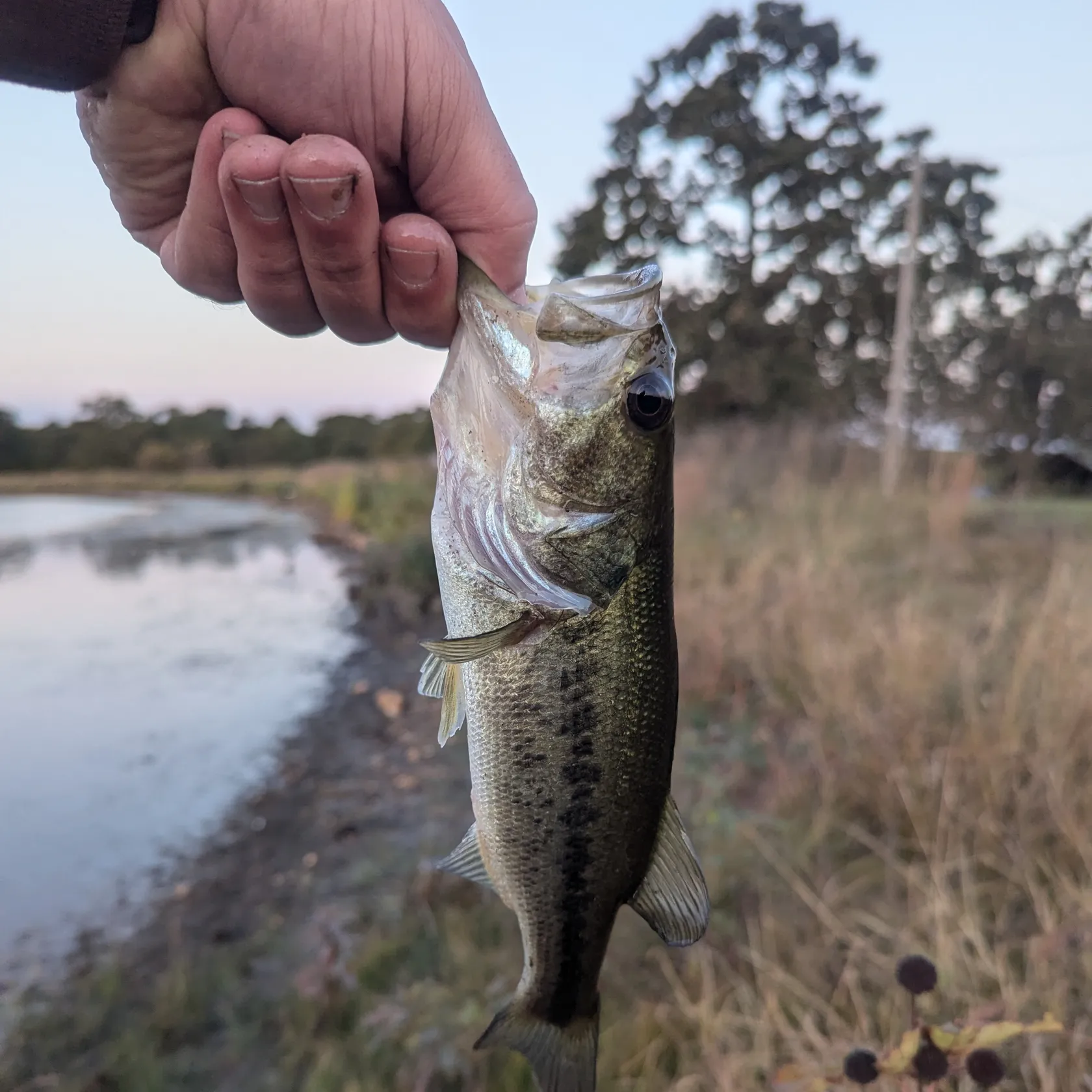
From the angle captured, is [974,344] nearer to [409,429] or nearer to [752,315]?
[752,315]

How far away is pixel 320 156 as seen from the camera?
1.18 m

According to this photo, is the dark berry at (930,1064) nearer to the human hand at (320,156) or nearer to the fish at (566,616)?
the fish at (566,616)

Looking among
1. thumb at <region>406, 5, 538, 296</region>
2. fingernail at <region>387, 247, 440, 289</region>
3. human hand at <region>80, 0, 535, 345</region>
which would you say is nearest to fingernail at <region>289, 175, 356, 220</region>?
human hand at <region>80, 0, 535, 345</region>

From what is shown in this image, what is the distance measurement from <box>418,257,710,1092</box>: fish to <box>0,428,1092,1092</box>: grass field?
1128 mm

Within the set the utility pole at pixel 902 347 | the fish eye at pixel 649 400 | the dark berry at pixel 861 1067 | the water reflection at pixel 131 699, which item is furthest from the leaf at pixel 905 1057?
the utility pole at pixel 902 347

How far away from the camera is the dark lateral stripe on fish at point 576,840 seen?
4.61ft

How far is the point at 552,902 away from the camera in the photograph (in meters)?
1.48

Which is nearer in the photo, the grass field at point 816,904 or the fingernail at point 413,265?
the fingernail at point 413,265

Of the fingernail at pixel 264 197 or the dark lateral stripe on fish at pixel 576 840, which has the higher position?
the fingernail at pixel 264 197

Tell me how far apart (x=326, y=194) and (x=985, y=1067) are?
194 centimetres

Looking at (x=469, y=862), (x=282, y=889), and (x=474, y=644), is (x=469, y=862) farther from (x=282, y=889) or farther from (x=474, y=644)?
(x=282, y=889)

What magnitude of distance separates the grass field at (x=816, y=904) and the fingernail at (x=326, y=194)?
2.25 m

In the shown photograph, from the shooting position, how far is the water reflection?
4887 millimetres

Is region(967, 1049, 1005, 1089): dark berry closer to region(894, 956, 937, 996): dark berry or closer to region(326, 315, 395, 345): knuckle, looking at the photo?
region(894, 956, 937, 996): dark berry
